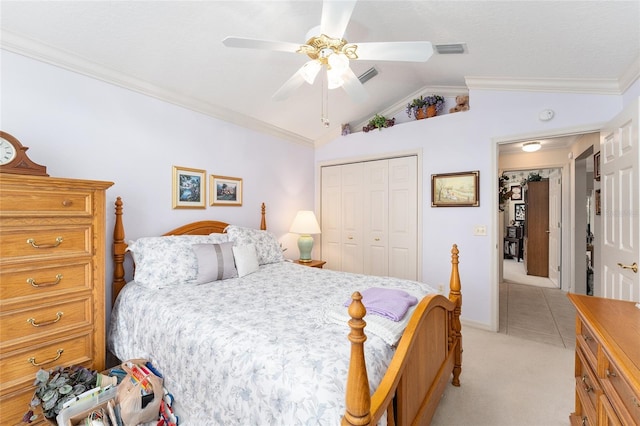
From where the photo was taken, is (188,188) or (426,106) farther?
(426,106)

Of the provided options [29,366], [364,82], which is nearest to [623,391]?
[29,366]

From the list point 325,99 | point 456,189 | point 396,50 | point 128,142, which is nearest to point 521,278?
point 456,189

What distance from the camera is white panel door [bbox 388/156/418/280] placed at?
3770 millimetres

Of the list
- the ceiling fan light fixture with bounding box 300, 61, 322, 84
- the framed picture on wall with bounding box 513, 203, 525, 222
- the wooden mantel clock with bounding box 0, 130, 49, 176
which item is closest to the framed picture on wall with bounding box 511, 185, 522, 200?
the framed picture on wall with bounding box 513, 203, 525, 222

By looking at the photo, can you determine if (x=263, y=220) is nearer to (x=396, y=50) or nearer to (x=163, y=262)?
(x=163, y=262)

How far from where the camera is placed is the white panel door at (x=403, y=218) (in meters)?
3.77

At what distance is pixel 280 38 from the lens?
2.46 metres

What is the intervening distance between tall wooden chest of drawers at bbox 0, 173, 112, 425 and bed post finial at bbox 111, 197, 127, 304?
56 cm

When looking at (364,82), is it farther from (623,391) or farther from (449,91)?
(623,391)

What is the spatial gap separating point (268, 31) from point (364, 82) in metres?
1.45

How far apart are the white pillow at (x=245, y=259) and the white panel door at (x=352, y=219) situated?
1.90m

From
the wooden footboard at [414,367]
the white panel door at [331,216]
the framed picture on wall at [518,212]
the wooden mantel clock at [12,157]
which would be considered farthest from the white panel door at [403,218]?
the framed picture on wall at [518,212]

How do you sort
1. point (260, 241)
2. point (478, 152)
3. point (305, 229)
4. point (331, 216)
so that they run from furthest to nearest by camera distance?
1. point (331, 216)
2. point (305, 229)
3. point (478, 152)
4. point (260, 241)

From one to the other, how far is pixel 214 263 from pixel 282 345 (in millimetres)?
1404
